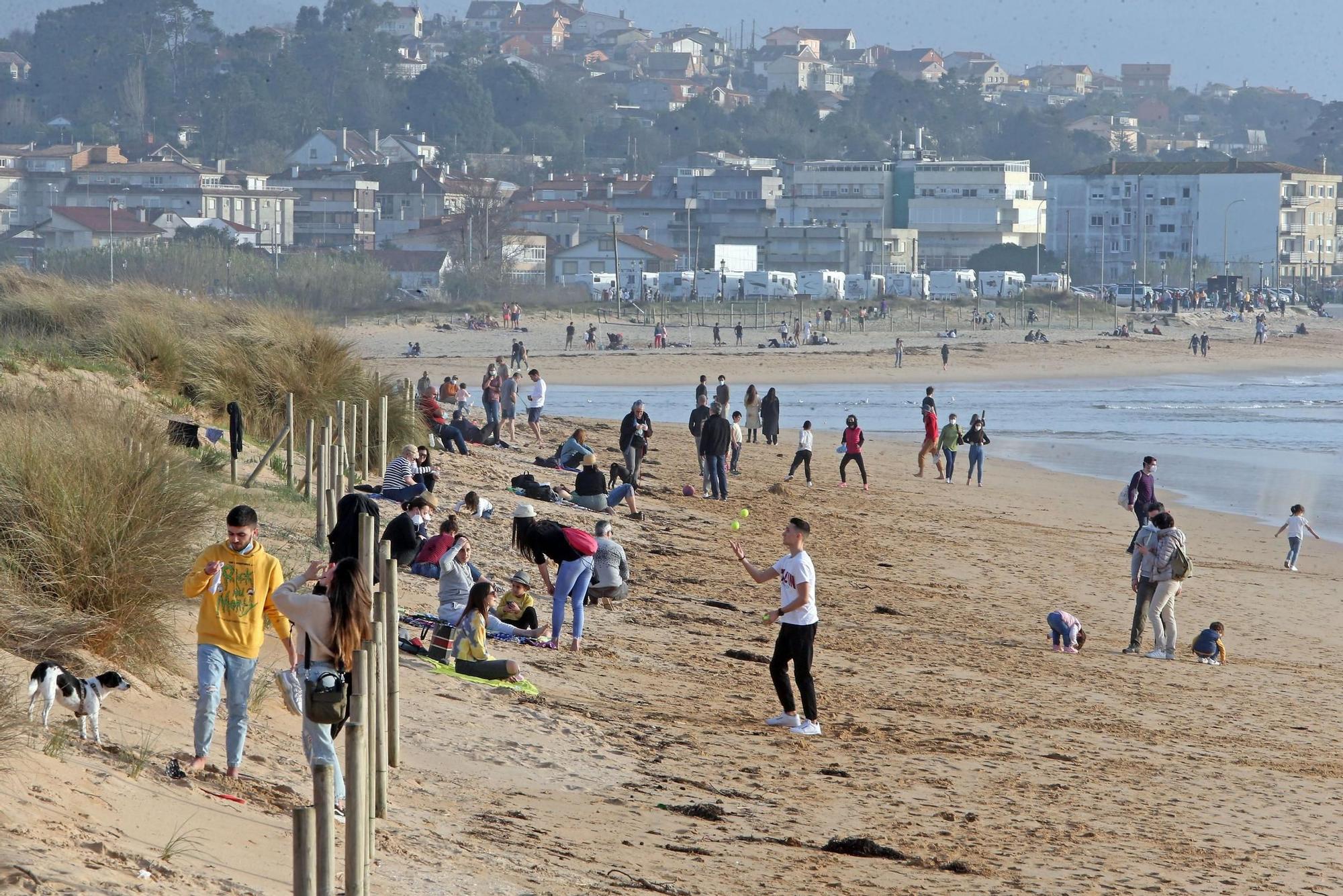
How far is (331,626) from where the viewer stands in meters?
5.92

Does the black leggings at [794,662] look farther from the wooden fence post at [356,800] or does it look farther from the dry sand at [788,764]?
the wooden fence post at [356,800]

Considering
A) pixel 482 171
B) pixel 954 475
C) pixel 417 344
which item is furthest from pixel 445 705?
pixel 482 171

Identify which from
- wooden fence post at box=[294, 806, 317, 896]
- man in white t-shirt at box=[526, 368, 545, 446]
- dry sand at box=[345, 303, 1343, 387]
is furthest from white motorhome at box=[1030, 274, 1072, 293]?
wooden fence post at box=[294, 806, 317, 896]

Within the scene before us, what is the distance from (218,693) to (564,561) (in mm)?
4025

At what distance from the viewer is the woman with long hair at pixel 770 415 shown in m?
25.9

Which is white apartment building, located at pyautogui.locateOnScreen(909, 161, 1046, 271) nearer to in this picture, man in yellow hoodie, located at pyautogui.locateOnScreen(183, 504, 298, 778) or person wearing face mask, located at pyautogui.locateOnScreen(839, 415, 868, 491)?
person wearing face mask, located at pyautogui.locateOnScreen(839, 415, 868, 491)

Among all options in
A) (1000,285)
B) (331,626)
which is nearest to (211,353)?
(331,626)

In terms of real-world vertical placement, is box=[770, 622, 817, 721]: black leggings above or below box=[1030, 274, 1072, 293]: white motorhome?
below

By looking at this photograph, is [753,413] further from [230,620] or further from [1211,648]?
[230,620]

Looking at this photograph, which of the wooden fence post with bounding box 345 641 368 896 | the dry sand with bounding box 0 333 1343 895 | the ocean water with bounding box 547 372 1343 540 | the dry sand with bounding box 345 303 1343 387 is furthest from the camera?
the dry sand with bounding box 345 303 1343 387

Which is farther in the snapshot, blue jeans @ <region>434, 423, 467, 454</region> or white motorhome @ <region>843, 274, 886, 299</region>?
white motorhome @ <region>843, 274, 886, 299</region>

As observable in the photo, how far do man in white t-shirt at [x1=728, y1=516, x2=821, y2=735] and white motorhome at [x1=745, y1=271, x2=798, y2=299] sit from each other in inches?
2693

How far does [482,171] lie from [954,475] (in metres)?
101

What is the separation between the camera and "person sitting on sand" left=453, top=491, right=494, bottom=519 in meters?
13.9
